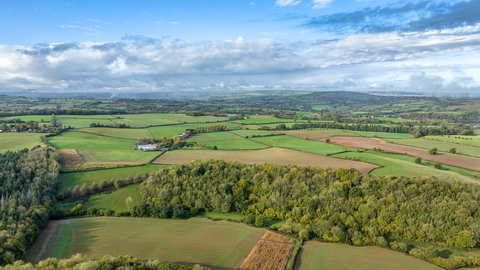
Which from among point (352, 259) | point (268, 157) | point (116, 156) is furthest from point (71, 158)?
point (352, 259)

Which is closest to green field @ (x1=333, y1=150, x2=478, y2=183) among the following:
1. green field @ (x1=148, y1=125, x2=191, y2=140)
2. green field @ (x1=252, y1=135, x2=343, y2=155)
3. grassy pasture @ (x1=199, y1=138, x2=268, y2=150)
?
green field @ (x1=252, y1=135, x2=343, y2=155)

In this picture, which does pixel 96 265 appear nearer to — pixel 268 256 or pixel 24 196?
pixel 268 256

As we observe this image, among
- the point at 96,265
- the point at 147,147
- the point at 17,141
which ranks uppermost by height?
the point at 17,141

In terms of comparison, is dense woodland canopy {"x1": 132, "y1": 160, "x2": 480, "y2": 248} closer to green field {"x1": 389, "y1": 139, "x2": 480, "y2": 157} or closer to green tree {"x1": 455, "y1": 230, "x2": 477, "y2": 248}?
green tree {"x1": 455, "y1": 230, "x2": 477, "y2": 248}

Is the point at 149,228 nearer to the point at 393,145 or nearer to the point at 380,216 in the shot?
the point at 380,216

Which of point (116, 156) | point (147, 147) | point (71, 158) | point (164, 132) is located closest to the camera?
point (71, 158)

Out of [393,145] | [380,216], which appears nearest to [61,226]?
[380,216]
